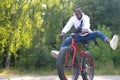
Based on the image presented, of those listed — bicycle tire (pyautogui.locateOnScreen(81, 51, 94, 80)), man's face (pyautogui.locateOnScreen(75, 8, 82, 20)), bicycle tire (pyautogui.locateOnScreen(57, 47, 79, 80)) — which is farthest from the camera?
bicycle tire (pyautogui.locateOnScreen(81, 51, 94, 80))

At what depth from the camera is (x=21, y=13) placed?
21.8 m

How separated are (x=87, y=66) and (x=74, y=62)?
2.95ft

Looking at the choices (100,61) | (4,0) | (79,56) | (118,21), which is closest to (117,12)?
(118,21)

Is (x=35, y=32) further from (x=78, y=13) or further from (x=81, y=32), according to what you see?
(x=81, y=32)

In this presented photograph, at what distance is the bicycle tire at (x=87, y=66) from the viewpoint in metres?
8.45

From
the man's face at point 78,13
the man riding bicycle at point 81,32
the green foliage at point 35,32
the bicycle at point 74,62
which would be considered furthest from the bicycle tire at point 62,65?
the green foliage at point 35,32

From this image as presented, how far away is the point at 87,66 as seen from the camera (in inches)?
340

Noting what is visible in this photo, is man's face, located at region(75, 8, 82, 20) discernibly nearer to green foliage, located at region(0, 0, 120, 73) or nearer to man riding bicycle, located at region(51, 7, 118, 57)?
man riding bicycle, located at region(51, 7, 118, 57)

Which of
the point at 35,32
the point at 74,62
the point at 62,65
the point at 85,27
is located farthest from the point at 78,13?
the point at 35,32

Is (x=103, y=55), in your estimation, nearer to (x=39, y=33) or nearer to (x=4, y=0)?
(x=39, y=33)

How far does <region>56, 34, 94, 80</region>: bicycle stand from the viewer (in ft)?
24.4

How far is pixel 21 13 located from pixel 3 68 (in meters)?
4.16

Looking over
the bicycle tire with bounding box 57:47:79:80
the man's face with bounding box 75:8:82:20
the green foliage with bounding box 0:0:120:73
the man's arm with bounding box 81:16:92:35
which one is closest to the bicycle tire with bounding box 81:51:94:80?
the bicycle tire with bounding box 57:47:79:80

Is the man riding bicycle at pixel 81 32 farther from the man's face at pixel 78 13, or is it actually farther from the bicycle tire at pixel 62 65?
the bicycle tire at pixel 62 65
